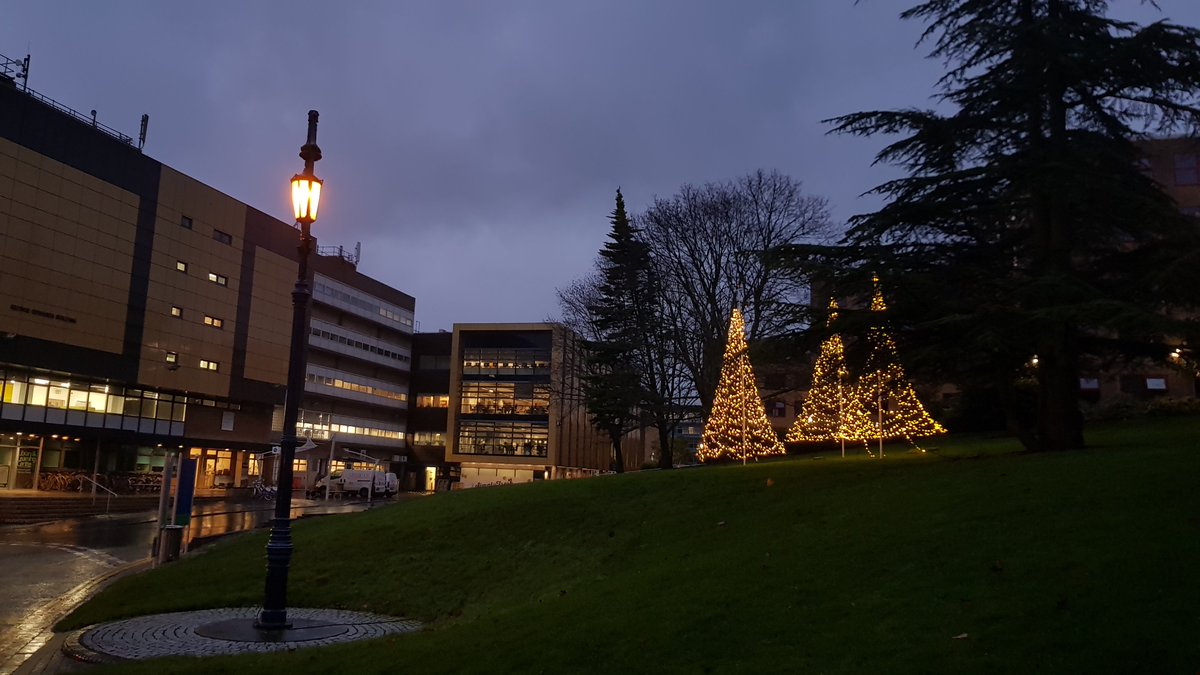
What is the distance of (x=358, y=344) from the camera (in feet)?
273

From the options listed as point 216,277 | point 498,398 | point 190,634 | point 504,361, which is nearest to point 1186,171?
point 504,361

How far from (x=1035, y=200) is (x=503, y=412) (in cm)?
7052

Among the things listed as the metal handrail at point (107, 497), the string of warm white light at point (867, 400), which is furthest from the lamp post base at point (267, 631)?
the metal handrail at point (107, 497)

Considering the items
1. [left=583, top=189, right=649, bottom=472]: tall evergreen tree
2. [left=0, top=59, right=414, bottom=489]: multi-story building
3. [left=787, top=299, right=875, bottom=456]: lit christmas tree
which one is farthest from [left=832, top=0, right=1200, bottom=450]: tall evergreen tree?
[left=0, top=59, right=414, bottom=489]: multi-story building

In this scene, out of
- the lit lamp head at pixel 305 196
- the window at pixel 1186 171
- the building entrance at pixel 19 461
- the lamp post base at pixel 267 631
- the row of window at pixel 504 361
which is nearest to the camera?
the lamp post base at pixel 267 631

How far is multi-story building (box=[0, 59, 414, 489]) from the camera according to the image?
46688mm

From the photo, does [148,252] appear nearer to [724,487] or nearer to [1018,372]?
[724,487]

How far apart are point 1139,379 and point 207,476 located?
6448 centimetres

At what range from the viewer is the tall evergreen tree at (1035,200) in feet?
51.5

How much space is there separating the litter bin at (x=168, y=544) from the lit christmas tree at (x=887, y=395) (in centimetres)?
1645

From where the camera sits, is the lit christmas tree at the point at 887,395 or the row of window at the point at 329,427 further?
the row of window at the point at 329,427

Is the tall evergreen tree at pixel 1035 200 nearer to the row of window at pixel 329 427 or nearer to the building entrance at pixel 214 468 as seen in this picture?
the building entrance at pixel 214 468

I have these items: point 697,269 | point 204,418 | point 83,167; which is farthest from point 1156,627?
point 204,418

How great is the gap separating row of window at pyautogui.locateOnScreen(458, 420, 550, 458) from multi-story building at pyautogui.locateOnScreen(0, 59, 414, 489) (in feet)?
55.1
